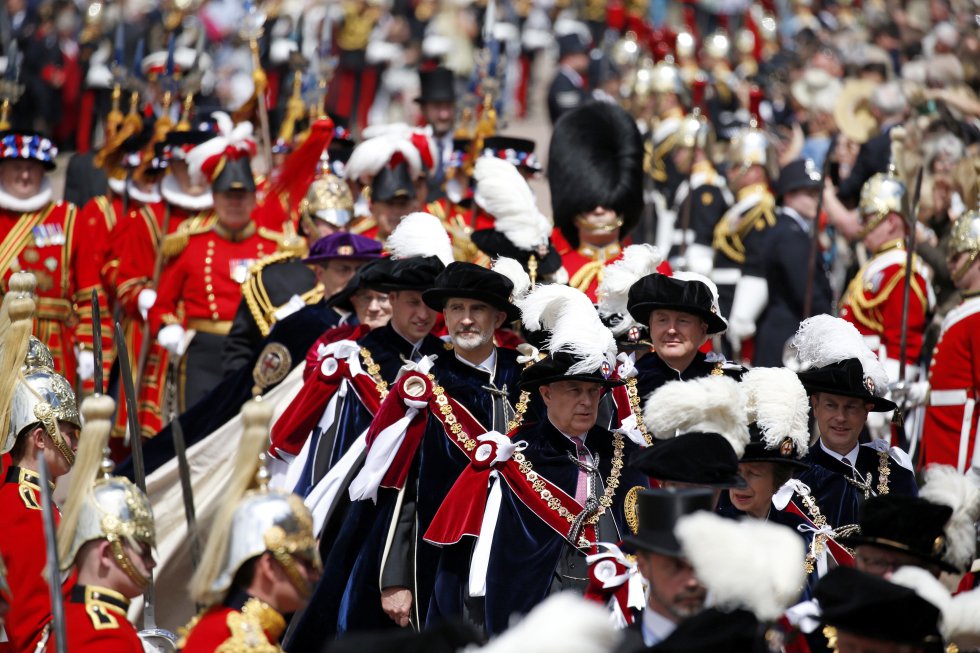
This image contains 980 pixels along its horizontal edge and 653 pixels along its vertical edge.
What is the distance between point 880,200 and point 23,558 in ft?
18.5

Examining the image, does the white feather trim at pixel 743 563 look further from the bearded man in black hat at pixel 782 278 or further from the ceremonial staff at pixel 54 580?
the bearded man in black hat at pixel 782 278

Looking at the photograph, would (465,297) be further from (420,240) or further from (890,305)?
(890,305)

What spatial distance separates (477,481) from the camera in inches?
249

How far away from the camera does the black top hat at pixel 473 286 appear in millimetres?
6781

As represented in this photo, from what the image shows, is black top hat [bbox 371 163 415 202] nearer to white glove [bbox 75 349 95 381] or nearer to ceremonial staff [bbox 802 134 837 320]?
white glove [bbox 75 349 95 381]

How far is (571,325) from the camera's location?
245 inches

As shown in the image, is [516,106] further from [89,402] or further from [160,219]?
[89,402]

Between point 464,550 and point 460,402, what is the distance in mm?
665

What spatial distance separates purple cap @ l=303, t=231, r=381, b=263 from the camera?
857 centimetres

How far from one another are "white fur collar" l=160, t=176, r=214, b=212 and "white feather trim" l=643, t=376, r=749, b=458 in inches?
243

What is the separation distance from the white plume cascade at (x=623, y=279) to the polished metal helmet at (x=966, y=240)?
157 centimetres

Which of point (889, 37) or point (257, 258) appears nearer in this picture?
point (257, 258)

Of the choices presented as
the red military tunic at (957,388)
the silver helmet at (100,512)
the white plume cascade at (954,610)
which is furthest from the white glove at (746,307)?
the silver helmet at (100,512)

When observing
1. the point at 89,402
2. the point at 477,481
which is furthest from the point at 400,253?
the point at 89,402
